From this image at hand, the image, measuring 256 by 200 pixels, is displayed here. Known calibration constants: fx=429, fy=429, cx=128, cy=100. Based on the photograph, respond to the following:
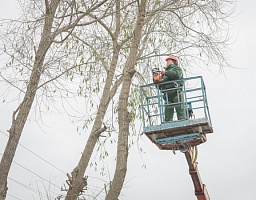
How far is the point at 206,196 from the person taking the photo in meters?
9.02

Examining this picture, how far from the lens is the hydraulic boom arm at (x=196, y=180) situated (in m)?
8.21

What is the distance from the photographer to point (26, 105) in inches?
289

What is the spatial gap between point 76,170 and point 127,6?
3.10 metres

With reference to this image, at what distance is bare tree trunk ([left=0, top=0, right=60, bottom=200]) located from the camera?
694 centimetres

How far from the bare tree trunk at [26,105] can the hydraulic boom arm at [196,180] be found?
3037mm

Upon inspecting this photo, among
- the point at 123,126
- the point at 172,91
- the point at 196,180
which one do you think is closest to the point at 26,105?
the point at 123,126

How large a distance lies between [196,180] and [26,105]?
371 cm

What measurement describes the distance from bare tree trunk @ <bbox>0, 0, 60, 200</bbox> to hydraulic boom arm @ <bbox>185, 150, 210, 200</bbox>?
9.96ft

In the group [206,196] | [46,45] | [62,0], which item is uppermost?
[62,0]

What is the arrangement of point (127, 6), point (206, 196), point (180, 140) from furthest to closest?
point (206, 196), point (127, 6), point (180, 140)

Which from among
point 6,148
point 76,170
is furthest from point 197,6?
point 6,148

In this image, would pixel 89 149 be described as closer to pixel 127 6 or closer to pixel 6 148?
pixel 6 148

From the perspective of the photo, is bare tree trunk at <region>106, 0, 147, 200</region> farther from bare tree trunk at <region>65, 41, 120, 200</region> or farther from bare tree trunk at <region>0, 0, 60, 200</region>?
bare tree trunk at <region>0, 0, 60, 200</region>

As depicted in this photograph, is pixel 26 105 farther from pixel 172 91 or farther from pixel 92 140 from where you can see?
pixel 172 91
